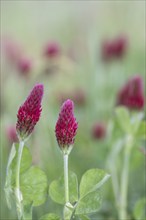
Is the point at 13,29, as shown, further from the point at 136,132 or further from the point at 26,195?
the point at 26,195

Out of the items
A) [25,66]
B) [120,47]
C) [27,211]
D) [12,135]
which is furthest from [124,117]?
[120,47]

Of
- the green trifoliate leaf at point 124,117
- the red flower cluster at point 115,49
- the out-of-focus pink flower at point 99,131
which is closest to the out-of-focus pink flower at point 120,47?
the red flower cluster at point 115,49

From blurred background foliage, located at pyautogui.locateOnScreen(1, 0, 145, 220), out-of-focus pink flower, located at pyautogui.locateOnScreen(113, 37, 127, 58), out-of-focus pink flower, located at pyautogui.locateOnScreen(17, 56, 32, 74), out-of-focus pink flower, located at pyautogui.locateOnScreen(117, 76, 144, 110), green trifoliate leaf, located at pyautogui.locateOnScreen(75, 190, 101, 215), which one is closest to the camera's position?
green trifoliate leaf, located at pyautogui.locateOnScreen(75, 190, 101, 215)

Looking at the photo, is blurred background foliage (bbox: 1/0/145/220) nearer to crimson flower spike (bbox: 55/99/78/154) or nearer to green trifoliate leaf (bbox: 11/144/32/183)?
green trifoliate leaf (bbox: 11/144/32/183)

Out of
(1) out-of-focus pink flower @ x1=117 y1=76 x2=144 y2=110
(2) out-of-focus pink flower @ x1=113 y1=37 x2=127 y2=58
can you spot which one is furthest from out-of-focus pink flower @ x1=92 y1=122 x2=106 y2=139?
(2) out-of-focus pink flower @ x1=113 y1=37 x2=127 y2=58

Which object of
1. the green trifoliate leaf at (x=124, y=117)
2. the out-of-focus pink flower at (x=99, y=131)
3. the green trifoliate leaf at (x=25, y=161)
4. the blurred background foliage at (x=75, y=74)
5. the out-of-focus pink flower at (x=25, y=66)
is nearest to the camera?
the green trifoliate leaf at (x=25, y=161)

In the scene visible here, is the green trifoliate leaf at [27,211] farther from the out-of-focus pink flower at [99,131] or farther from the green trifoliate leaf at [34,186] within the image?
the out-of-focus pink flower at [99,131]
